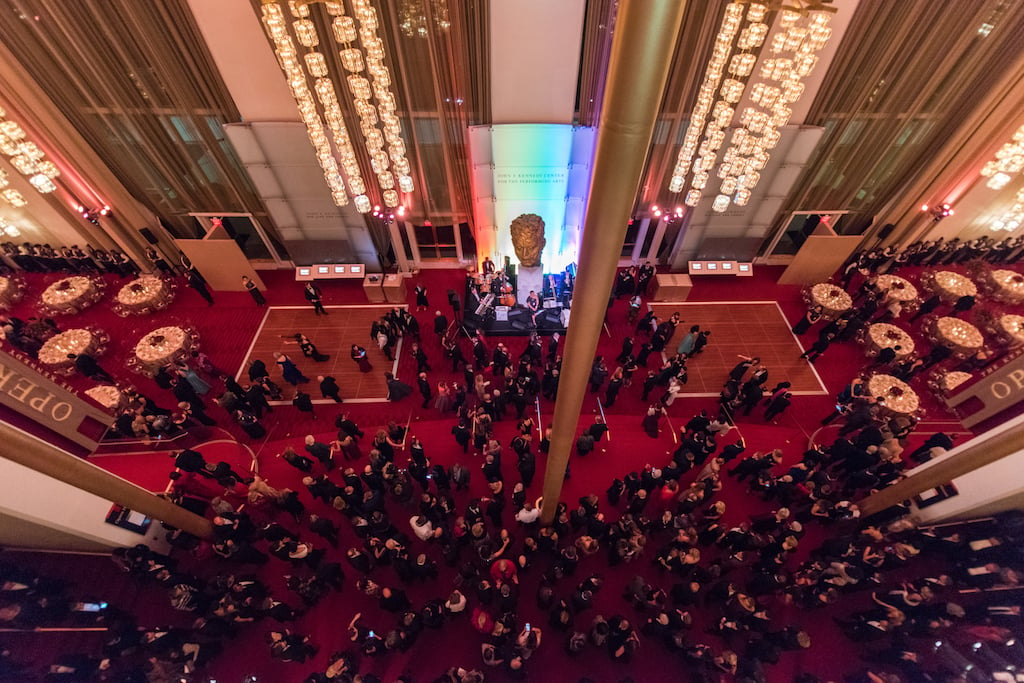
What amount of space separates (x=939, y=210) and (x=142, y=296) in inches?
821

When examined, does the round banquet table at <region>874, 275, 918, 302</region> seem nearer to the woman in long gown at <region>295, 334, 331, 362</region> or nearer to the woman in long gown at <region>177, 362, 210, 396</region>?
the woman in long gown at <region>295, 334, 331, 362</region>

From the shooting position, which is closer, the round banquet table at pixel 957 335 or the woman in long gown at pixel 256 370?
the woman in long gown at pixel 256 370

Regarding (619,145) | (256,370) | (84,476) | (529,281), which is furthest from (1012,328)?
(84,476)

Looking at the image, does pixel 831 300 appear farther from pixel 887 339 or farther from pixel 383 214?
pixel 383 214

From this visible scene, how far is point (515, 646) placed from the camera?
6617 millimetres

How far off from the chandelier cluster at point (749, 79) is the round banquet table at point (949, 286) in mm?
7607

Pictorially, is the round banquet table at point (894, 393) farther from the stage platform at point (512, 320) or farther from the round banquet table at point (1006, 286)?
the stage platform at point (512, 320)

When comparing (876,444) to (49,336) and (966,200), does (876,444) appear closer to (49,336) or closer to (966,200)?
(966,200)

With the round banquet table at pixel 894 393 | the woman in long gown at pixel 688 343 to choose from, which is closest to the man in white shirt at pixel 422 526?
the woman in long gown at pixel 688 343

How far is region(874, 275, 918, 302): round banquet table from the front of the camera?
12328 mm

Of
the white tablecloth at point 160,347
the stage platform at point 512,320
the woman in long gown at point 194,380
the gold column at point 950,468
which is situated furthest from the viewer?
the stage platform at point 512,320

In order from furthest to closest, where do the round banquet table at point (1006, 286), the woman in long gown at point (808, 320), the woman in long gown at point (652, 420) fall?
the round banquet table at point (1006, 286), the woman in long gown at point (808, 320), the woman in long gown at point (652, 420)

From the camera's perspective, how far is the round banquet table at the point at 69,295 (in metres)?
12.1

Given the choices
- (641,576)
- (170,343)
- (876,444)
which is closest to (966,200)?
(876,444)
